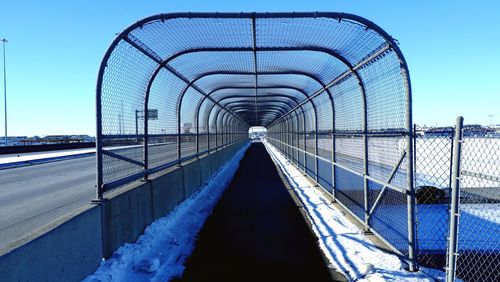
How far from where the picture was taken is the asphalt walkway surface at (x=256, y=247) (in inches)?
178

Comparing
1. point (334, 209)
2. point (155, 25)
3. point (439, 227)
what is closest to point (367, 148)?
point (334, 209)

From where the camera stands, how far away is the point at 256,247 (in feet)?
18.3

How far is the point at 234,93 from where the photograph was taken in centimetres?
1469

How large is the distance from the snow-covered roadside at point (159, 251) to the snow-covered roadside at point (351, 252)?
6.25 ft

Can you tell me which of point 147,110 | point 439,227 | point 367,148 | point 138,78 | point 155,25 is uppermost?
point 155,25

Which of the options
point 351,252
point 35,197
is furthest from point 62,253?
point 35,197

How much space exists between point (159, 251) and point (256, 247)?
133 centimetres

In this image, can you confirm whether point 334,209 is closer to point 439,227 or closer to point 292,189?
point 439,227

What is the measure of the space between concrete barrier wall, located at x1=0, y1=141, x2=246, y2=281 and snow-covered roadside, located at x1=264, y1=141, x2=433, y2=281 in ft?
8.67

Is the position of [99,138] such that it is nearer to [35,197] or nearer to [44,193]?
[35,197]


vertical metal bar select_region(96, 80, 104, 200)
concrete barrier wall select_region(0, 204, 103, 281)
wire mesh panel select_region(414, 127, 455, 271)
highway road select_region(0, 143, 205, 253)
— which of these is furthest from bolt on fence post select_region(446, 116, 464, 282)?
highway road select_region(0, 143, 205, 253)

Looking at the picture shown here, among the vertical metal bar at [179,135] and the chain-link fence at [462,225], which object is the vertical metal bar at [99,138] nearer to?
the chain-link fence at [462,225]

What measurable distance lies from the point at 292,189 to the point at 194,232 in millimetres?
5106

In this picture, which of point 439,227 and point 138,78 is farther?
point 439,227
